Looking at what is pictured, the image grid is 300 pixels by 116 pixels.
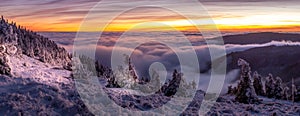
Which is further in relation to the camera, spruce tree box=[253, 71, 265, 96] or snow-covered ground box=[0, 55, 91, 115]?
spruce tree box=[253, 71, 265, 96]

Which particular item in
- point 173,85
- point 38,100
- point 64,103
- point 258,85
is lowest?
point 258,85

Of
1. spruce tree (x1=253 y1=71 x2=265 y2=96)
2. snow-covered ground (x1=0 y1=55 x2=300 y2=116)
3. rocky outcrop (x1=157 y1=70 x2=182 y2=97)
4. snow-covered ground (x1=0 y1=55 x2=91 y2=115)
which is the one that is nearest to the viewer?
A: snow-covered ground (x1=0 y1=55 x2=91 y2=115)

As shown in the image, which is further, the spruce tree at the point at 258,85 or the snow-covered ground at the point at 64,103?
the spruce tree at the point at 258,85

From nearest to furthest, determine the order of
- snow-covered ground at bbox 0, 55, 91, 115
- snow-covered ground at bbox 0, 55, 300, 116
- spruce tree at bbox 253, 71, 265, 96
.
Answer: snow-covered ground at bbox 0, 55, 91, 115 < snow-covered ground at bbox 0, 55, 300, 116 < spruce tree at bbox 253, 71, 265, 96

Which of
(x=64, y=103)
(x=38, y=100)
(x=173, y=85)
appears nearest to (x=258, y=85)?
(x=173, y=85)

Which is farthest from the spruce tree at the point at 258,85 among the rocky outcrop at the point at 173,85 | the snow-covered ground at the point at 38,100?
the snow-covered ground at the point at 38,100

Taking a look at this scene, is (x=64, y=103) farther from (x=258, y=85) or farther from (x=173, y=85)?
(x=258, y=85)

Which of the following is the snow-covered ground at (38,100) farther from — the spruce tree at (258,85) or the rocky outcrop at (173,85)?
the spruce tree at (258,85)

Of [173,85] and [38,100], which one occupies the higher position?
[173,85]

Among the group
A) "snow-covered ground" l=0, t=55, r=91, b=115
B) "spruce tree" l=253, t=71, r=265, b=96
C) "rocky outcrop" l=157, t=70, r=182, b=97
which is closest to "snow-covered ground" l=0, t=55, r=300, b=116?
"snow-covered ground" l=0, t=55, r=91, b=115

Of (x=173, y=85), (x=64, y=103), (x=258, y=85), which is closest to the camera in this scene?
(x=64, y=103)

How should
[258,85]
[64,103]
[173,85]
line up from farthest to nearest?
[258,85]
[173,85]
[64,103]

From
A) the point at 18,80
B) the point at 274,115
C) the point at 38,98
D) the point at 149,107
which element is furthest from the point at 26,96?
the point at 274,115

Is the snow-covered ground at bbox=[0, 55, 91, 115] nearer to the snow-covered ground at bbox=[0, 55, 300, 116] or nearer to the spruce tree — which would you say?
Answer: the snow-covered ground at bbox=[0, 55, 300, 116]
